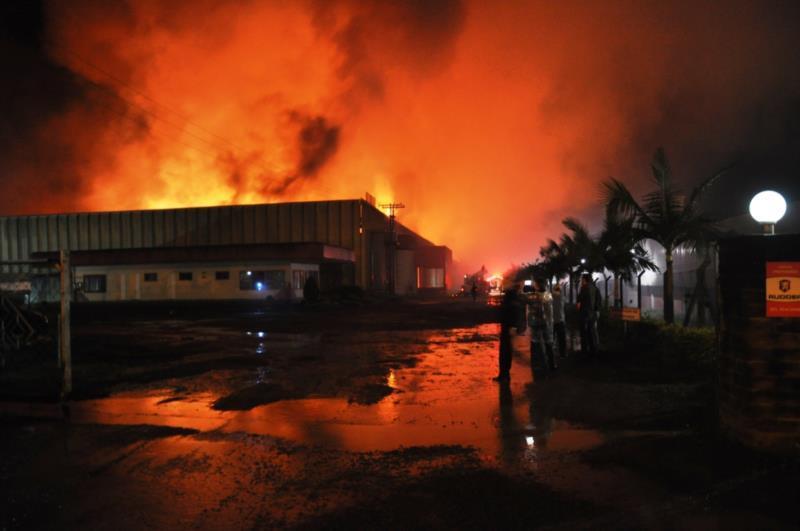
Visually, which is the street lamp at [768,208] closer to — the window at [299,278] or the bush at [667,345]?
the bush at [667,345]

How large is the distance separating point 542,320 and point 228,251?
34351 mm

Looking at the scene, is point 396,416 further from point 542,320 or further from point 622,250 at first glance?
point 622,250

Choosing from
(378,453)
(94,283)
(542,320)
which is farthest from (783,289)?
(94,283)

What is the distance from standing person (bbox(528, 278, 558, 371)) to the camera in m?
10.0

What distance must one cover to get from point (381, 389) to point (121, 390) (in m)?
4.09

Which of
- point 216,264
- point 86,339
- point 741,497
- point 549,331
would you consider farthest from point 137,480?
point 216,264

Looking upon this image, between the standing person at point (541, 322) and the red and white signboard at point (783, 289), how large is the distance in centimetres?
497

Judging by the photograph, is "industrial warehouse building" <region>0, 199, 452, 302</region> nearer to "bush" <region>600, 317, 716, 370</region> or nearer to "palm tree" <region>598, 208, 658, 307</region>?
"palm tree" <region>598, 208, 658, 307</region>

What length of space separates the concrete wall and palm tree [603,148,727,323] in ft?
102

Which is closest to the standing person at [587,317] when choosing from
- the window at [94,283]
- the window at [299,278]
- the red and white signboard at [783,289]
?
the red and white signboard at [783,289]

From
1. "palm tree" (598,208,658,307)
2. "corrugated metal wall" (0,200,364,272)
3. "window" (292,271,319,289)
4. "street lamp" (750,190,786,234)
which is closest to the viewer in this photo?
"street lamp" (750,190,786,234)

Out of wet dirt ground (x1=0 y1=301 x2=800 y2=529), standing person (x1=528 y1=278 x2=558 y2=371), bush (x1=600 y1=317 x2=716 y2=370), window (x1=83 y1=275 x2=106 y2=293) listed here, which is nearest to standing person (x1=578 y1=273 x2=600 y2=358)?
bush (x1=600 y1=317 x2=716 y2=370)

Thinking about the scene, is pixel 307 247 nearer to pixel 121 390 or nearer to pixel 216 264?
pixel 216 264

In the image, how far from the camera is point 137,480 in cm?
492
